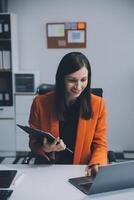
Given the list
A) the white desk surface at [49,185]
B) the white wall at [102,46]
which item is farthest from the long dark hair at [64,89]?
the white wall at [102,46]

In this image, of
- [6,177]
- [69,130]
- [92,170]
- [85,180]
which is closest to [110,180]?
[85,180]

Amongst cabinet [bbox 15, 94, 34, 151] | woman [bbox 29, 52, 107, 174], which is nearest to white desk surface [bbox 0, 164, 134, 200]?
woman [bbox 29, 52, 107, 174]

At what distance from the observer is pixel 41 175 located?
1714mm

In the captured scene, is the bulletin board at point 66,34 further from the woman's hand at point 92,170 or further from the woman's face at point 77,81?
the woman's hand at point 92,170

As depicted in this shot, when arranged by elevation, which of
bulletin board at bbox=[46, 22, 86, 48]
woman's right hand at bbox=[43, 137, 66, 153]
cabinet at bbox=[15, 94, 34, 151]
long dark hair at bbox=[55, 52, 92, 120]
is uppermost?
bulletin board at bbox=[46, 22, 86, 48]

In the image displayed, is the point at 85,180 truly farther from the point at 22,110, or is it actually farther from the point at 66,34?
the point at 66,34

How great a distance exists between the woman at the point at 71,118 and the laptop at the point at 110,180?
0.38 m

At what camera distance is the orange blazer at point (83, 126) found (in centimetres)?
202

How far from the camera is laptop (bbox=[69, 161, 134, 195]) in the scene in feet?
4.58

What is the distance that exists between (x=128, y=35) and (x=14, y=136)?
195 cm

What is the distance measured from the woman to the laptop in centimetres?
38

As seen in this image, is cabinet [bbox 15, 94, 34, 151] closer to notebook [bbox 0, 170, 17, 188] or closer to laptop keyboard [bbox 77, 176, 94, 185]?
notebook [bbox 0, 170, 17, 188]

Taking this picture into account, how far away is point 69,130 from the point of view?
2.07 m

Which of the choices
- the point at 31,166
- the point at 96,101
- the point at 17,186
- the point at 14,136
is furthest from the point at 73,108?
the point at 14,136
